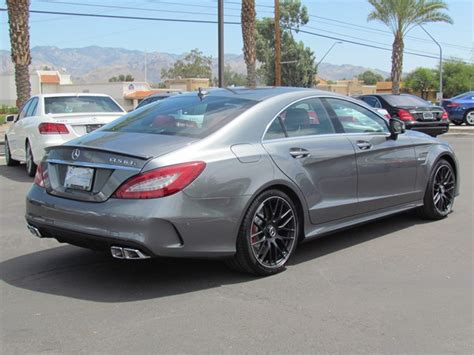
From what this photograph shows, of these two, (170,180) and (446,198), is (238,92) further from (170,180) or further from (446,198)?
(446,198)

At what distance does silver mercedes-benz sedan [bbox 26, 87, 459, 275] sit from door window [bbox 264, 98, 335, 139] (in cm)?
1

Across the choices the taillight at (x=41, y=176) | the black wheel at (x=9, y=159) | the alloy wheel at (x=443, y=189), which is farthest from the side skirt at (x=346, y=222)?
the black wheel at (x=9, y=159)

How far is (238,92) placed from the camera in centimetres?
549

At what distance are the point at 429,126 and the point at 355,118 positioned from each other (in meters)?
11.3

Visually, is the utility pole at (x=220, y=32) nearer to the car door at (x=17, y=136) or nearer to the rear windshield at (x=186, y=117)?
the car door at (x=17, y=136)

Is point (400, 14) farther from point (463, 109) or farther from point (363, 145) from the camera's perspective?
point (363, 145)

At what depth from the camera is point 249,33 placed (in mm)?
25344

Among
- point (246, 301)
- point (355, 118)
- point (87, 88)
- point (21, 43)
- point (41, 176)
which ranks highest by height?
point (21, 43)

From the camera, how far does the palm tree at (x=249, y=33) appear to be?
24839mm

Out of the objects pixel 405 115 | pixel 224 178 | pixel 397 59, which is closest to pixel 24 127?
pixel 224 178

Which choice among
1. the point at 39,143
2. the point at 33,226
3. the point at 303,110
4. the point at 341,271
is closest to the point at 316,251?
the point at 341,271

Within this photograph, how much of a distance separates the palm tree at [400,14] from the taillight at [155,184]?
3168 cm

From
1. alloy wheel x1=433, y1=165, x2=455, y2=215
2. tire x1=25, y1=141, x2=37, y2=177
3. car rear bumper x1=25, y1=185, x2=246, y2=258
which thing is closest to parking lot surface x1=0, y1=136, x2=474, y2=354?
car rear bumper x1=25, y1=185, x2=246, y2=258

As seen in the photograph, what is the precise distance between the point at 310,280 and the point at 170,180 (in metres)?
1.43
